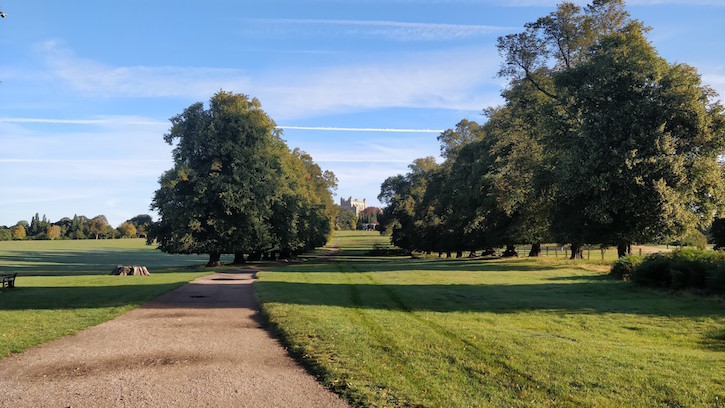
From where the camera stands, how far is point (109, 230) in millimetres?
147875

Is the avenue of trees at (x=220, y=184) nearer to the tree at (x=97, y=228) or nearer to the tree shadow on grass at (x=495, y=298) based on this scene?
the tree shadow on grass at (x=495, y=298)

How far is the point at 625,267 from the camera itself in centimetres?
2120

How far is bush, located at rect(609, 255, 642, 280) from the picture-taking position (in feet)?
68.4

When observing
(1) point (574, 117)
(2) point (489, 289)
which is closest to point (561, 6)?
(1) point (574, 117)

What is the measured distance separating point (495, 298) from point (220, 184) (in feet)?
75.9

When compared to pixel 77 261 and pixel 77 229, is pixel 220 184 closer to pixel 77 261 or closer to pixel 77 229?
pixel 77 261

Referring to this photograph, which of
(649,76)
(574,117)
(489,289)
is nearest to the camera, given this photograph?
(489,289)

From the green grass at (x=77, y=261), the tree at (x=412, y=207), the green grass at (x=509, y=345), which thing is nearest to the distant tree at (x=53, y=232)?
the green grass at (x=77, y=261)

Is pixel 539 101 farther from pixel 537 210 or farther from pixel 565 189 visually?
pixel 565 189

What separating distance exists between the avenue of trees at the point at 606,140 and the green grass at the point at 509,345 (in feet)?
20.8

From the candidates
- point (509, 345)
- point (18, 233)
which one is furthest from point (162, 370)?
point (18, 233)

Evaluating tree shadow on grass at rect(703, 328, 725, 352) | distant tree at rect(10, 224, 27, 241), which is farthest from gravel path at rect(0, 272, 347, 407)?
distant tree at rect(10, 224, 27, 241)

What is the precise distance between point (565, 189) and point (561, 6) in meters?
13.6

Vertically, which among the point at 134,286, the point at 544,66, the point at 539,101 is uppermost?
the point at 544,66
